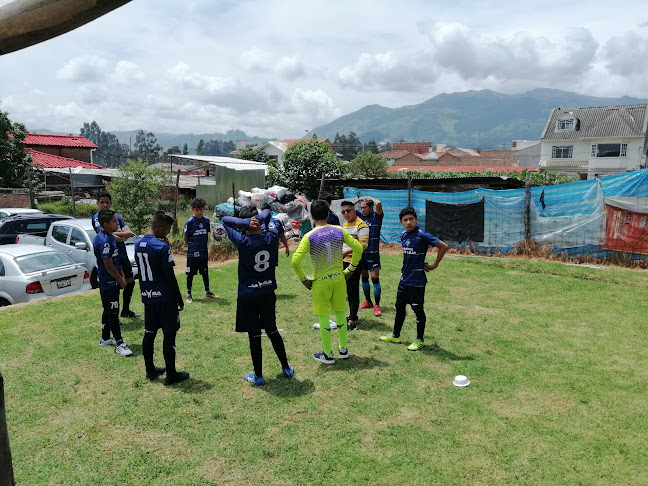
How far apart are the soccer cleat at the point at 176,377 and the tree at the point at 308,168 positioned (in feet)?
50.2

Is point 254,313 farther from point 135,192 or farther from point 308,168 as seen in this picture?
point 308,168

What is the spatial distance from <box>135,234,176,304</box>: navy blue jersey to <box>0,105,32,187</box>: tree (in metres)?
21.0

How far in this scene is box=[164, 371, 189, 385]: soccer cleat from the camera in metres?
5.68

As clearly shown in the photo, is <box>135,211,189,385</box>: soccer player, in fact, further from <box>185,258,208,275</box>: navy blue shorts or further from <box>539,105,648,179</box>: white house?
<box>539,105,648,179</box>: white house

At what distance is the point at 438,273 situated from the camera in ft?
38.9

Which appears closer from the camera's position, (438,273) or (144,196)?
(438,273)

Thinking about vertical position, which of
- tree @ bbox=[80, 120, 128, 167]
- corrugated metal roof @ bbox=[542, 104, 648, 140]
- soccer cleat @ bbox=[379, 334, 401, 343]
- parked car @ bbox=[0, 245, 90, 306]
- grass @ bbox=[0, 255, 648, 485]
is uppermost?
tree @ bbox=[80, 120, 128, 167]

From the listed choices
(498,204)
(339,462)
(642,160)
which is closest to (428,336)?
(339,462)

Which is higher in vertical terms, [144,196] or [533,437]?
[144,196]

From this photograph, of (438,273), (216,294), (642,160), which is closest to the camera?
(216,294)

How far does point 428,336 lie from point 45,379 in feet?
17.0

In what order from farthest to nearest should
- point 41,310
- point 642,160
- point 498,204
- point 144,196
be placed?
point 642,160, point 144,196, point 498,204, point 41,310

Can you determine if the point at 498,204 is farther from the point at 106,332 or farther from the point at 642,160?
the point at 642,160

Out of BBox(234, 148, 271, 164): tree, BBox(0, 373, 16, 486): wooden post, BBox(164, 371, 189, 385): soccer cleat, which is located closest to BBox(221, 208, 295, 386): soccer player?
BBox(164, 371, 189, 385): soccer cleat
